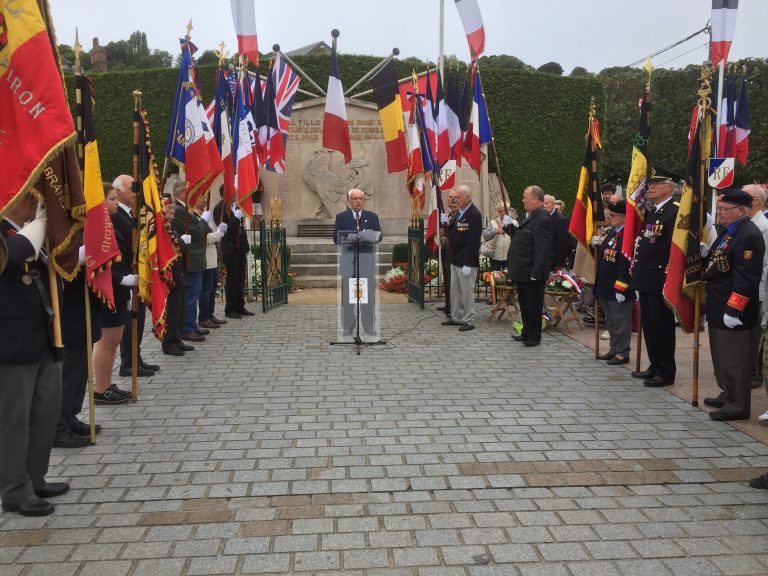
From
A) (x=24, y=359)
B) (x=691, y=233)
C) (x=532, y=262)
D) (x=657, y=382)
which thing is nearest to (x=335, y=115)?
(x=532, y=262)

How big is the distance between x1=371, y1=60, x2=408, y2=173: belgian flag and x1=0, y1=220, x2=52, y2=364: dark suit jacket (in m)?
9.34

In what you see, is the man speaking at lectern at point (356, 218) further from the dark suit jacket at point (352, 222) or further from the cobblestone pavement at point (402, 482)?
the cobblestone pavement at point (402, 482)

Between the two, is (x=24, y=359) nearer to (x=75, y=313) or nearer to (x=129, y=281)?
(x=75, y=313)

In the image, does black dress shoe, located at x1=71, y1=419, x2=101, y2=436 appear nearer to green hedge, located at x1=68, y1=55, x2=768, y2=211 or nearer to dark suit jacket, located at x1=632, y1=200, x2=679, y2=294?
dark suit jacket, located at x1=632, y1=200, x2=679, y2=294

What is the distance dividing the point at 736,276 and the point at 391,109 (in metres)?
8.24

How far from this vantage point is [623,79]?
35.0 metres

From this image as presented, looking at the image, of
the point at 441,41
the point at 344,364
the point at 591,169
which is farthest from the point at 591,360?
the point at 441,41

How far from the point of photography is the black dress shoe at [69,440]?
472cm

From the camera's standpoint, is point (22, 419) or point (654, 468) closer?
point (22, 419)

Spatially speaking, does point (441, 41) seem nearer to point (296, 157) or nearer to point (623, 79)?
point (296, 157)

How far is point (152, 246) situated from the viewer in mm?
6391

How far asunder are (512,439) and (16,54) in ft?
14.0

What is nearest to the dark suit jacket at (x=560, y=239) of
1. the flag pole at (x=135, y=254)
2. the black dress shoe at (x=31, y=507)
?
the flag pole at (x=135, y=254)

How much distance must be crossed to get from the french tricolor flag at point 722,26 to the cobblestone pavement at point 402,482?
6734mm
